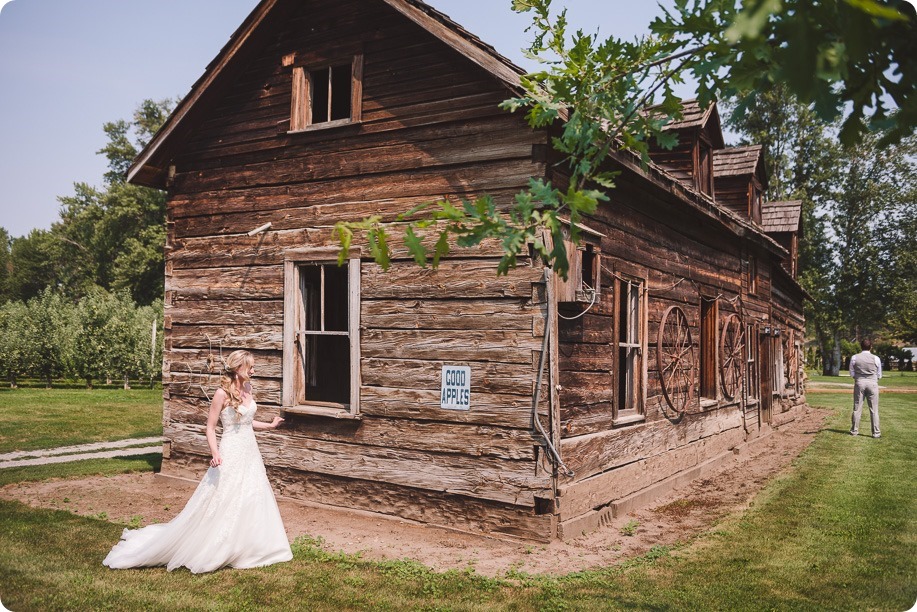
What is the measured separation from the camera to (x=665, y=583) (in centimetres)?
627

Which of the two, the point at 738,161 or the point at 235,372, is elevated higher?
the point at 738,161

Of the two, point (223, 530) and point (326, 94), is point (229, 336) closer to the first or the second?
point (326, 94)

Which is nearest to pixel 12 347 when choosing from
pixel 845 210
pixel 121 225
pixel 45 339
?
pixel 45 339

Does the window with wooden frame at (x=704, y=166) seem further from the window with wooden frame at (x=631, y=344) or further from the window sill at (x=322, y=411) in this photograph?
the window sill at (x=322, y=411)

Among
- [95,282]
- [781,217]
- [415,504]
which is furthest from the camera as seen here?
[95,282]

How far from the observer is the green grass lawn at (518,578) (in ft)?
18.6

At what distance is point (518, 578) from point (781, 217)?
70.0 feet

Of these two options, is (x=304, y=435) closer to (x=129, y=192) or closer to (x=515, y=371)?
(x=515, y=371)

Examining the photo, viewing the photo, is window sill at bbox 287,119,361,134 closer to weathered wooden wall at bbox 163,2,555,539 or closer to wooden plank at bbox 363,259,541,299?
weathered wooden wall at bbox 163,2,555,539

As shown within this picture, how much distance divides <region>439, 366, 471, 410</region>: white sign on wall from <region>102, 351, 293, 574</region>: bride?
2130 millimetres

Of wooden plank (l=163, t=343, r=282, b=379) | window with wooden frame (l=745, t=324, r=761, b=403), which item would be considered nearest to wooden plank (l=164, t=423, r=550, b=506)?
wooden plank (l=163, t=343, r=282, b=379)

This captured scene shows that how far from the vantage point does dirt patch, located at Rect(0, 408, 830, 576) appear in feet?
23.1

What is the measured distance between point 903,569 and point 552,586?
11.0 feet

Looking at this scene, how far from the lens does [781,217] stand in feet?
79.9
